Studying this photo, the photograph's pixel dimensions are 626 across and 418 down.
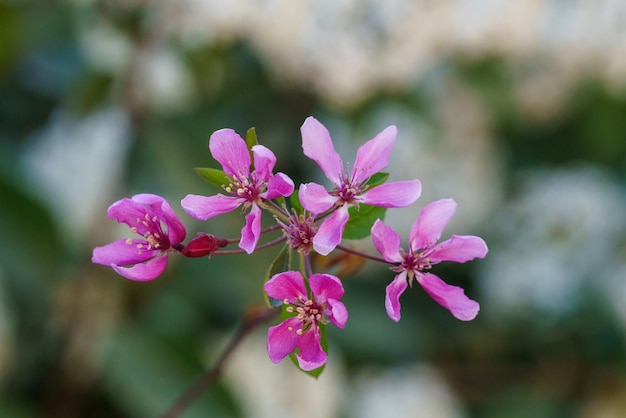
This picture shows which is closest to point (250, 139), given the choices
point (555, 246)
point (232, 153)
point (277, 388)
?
point (232, 153)

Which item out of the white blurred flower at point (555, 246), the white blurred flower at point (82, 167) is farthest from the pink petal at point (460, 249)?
the white blurred flower at point (555, 246)

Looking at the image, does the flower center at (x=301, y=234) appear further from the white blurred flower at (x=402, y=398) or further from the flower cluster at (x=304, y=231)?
the white blurred flower at (x=402, y=398)

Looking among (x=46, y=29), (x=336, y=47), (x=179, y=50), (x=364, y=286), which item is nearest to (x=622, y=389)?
(x=364, y=286)

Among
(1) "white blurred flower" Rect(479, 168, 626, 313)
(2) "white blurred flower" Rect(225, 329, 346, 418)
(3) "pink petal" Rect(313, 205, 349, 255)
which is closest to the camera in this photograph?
(3) "pink petal" Rect(313, 205, 349, 255)

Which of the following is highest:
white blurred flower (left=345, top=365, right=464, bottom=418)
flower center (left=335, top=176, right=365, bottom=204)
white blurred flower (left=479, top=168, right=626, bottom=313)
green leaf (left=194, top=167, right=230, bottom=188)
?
flower center (left=335, top=176, right=365, bottom=204)

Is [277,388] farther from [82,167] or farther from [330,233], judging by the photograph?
[330,233]

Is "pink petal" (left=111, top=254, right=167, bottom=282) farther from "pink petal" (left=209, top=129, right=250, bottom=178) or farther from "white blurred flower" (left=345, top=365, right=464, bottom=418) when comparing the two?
"white blurred flower" (left=345, top=365, right=464, bottom=418)

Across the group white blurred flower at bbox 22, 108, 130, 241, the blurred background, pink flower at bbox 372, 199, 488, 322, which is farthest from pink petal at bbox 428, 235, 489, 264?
white blurred flower at bbox 22, 108, 130, 241
